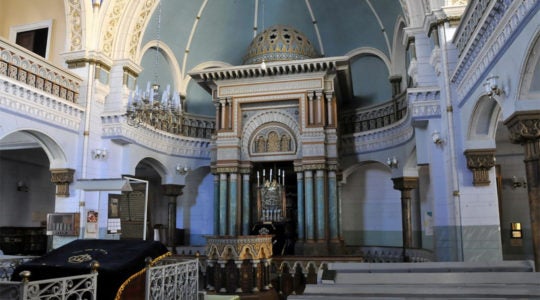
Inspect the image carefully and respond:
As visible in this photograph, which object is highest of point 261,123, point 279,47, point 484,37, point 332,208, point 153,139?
point 279,47

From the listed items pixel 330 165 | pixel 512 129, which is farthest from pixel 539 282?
pixel 330 165

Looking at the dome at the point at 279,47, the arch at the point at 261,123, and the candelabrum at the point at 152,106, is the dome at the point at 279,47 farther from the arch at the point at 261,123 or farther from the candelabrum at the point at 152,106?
the candelabrum at the point at 152,106

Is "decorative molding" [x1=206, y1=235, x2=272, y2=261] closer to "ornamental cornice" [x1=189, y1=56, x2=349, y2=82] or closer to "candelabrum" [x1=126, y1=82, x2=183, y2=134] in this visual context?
"candelabrum" [x1=126, y1=82, x2=183, y2=134]

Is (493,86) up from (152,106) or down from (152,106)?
down

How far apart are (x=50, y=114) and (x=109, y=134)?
63.9 inches

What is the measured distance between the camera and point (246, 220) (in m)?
12.4

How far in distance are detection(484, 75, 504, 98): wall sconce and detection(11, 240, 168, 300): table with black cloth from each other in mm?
4985

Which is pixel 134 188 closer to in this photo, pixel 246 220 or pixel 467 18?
pixel 246 220

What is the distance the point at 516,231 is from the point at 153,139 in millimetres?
10308

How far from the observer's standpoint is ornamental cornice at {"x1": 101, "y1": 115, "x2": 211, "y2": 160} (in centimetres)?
1171

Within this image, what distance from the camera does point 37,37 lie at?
41.5 ft

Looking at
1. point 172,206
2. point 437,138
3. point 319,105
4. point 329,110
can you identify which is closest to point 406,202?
point 329,110

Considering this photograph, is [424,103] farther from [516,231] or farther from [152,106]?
[152,106]

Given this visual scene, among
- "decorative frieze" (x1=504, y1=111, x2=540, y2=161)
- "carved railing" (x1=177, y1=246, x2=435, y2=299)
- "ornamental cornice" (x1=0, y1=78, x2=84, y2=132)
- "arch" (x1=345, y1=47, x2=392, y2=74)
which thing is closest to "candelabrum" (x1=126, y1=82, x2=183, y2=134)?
"ornamental cornice" (x1=0, y1=78, x2=84, y2=132)
